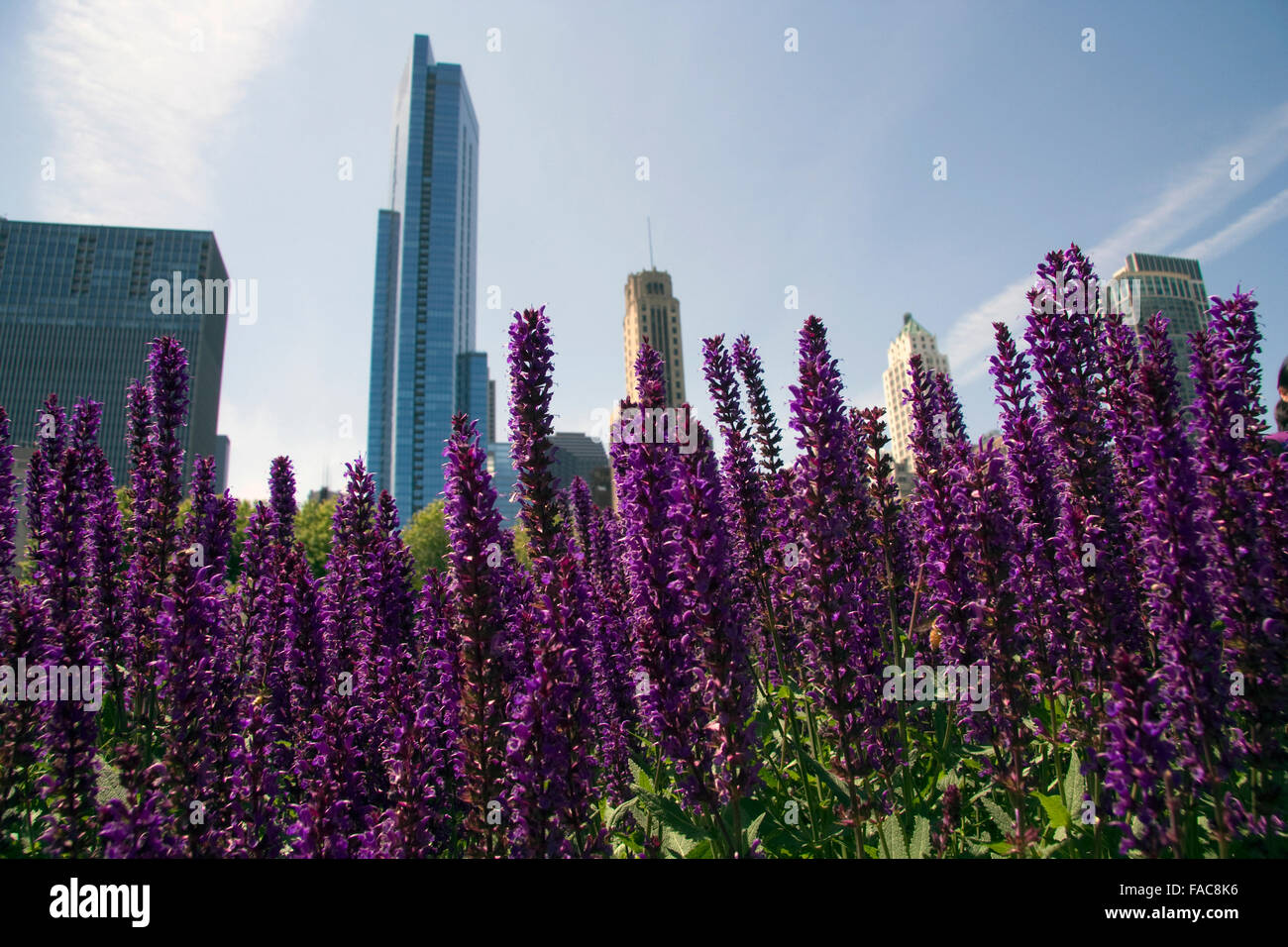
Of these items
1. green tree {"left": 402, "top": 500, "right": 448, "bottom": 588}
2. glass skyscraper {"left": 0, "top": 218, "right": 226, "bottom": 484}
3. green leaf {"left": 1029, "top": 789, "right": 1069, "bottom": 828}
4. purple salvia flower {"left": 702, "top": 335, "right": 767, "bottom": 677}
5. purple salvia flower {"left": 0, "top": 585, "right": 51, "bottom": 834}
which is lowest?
green leaf {"left": 1029, "top": 789, "right": 1069, "bottom": 828}

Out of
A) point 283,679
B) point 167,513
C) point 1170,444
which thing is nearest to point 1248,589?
point 1170,444

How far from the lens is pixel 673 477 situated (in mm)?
4668

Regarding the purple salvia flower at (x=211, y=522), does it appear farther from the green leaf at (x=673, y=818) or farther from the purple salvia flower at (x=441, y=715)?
the green leaf at (x=673, y=818)

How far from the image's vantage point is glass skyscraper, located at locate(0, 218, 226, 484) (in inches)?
5335

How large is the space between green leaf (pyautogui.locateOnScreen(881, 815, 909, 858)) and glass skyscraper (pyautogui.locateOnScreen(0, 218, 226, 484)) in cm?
15787

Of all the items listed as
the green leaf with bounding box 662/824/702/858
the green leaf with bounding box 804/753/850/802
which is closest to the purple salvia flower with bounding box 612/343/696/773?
the green leaf with bounding box 662/824/702/858

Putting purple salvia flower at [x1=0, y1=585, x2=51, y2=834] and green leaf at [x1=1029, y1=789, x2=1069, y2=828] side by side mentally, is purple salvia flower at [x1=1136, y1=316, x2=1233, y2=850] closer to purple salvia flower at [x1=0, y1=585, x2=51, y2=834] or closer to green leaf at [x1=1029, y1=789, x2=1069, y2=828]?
green leaf at [x1=1029, y1=789, x2=1069, y2=828]

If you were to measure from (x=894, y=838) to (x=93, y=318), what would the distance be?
19275cm

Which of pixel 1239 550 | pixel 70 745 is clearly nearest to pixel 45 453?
pixel 70 745

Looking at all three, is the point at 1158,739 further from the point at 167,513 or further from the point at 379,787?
the point at 167,513

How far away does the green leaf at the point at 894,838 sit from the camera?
4.38 metres

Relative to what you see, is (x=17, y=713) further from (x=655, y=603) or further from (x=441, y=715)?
(x=655, y=603)

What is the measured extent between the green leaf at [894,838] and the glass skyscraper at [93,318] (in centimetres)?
15787
